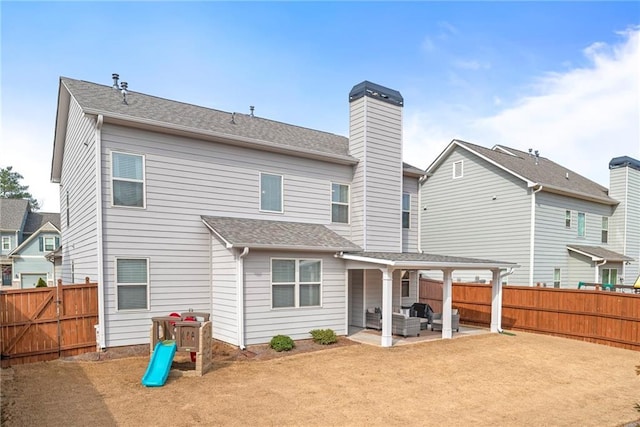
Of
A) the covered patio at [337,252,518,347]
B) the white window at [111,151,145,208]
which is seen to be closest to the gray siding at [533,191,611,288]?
the covered patio at [337,252,518,347]

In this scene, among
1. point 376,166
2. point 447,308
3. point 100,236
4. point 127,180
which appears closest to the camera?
point 100,236

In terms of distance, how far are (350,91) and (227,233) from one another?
6.95m

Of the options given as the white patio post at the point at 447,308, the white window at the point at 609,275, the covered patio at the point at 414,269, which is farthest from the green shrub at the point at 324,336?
the white window at the point at 609,275

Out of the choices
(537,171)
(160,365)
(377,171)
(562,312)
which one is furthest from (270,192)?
(537,171)

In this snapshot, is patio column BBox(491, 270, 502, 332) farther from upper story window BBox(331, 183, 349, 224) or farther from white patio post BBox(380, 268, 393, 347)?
upper story window BBox(331, 183, 349, 224)

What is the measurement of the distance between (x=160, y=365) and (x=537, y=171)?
19.0 metres

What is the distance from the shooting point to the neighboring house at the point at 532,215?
1773cm

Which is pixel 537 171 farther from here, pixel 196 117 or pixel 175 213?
pixel 175 213

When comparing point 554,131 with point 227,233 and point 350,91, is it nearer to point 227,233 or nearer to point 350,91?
point 350,91

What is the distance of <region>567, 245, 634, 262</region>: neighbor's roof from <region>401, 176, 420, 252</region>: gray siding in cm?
891

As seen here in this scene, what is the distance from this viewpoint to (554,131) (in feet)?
59.8

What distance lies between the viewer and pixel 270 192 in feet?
40.6

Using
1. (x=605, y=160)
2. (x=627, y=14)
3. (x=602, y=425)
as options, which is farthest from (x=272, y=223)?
(x=605, y=160)

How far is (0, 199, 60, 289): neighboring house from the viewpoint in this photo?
34625 mm
